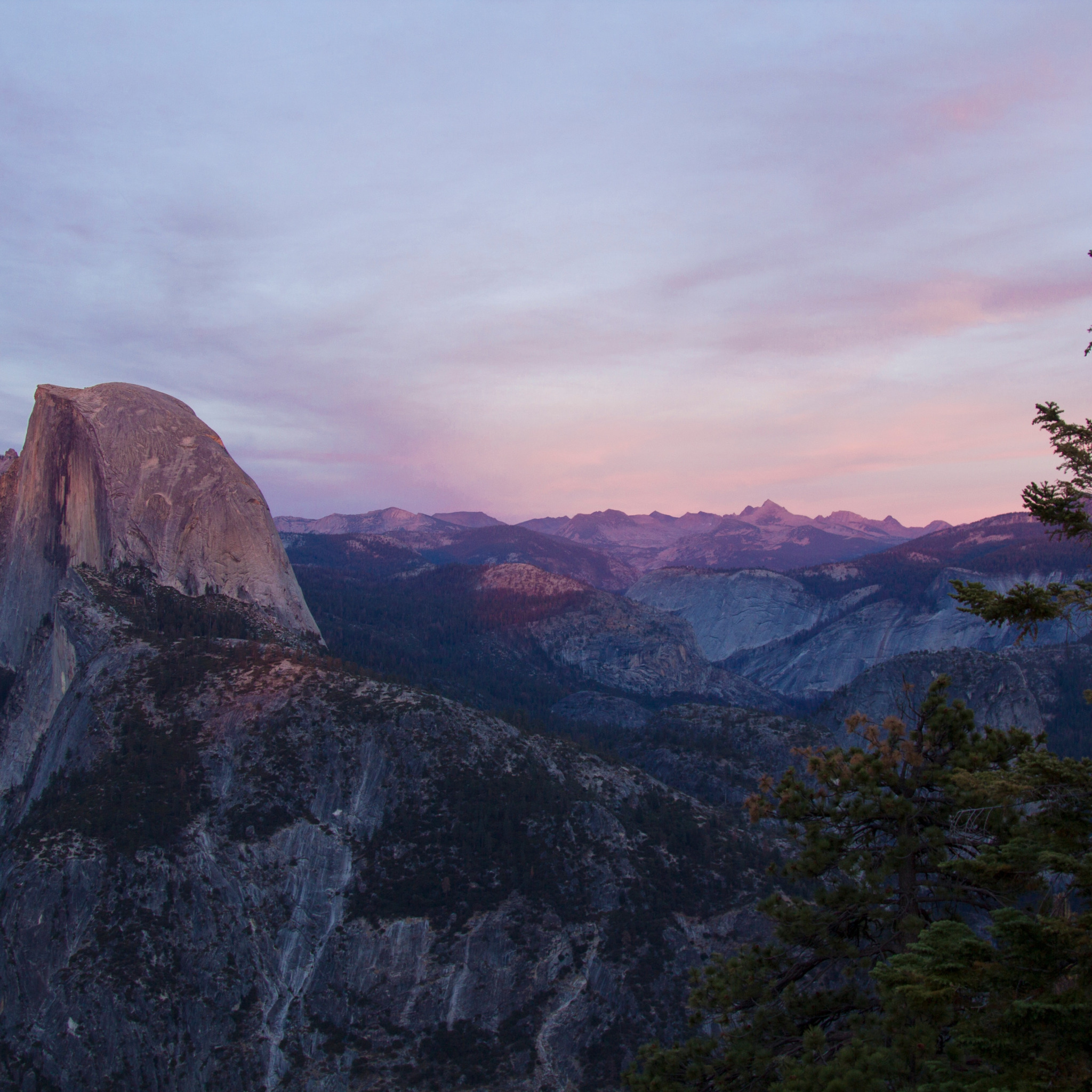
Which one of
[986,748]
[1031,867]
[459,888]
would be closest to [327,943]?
[459,888]

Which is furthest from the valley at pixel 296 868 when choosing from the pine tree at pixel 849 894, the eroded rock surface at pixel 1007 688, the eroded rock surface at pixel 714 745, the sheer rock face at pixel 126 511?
the eroded rock surface at pixel 1007 688

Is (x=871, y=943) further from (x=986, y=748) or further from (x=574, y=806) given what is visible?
(x=574, y=806)

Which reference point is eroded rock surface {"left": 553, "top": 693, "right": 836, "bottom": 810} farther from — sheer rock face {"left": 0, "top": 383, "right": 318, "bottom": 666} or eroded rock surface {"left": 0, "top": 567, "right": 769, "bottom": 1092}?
sheer rock face {"left": 0, "top": 383, "right": 318, "bottom": 666}

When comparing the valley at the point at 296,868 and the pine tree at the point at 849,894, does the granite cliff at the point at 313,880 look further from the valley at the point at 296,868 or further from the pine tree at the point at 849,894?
the pine tree at the point at 849,894

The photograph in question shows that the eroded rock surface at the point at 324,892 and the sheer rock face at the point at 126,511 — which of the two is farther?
the sheer rock face at the point at 126,511

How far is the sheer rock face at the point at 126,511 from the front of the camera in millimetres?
122250

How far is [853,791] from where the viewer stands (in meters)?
23.0

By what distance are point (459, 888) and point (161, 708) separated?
40.5 metres

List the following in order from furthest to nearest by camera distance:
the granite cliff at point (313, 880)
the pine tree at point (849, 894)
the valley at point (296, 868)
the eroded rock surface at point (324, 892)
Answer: the valley at point (296, 868) → the granite cliff at point (313, 880) → the eroded rock surface at point (324, 892) → the pine tree at point (849, 894)

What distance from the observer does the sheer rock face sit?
122m

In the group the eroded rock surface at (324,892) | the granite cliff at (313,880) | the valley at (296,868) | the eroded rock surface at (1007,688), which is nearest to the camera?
the eroded rock surface at (324,892)

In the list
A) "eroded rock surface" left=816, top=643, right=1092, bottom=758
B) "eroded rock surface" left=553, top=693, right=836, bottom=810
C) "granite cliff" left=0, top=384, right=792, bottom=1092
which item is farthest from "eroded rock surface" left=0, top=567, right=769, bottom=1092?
"eroded rock surface" left=816, top=643, right=1092, bottom=758

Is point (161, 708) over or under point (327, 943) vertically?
over

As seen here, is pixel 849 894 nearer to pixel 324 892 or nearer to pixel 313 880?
pixel 324 892
